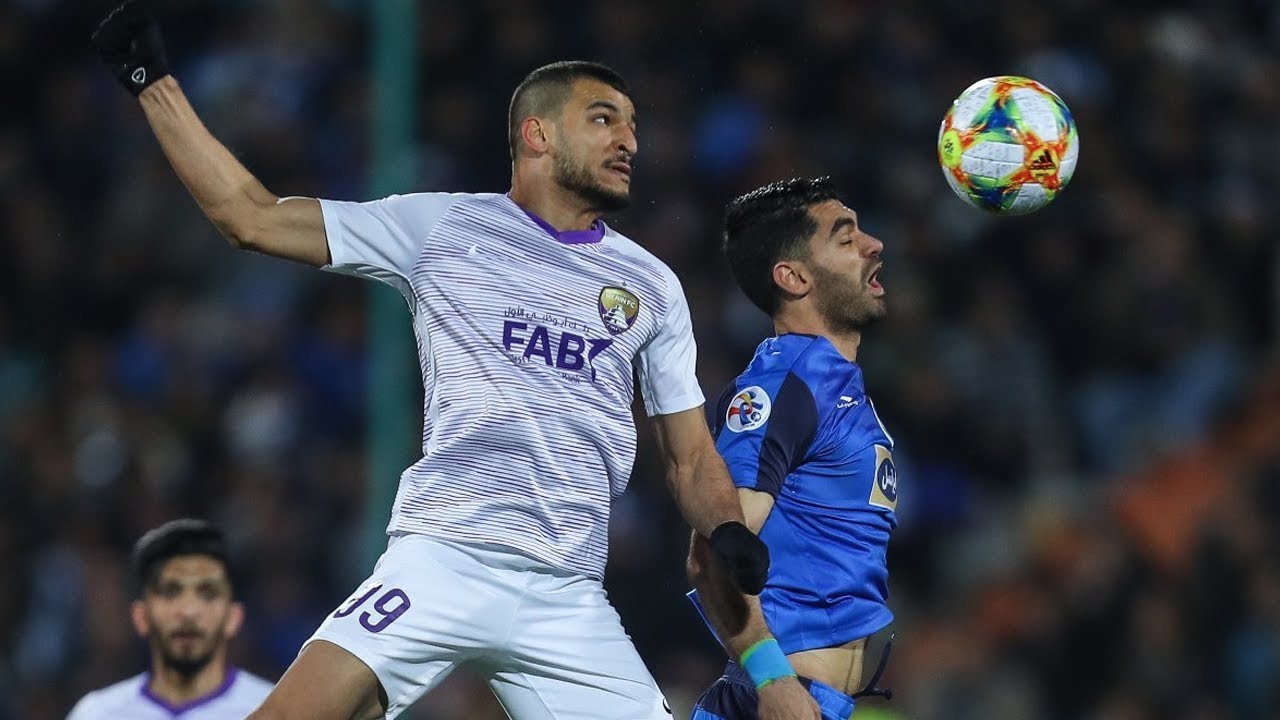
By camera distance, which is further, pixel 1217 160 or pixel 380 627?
pixel 1217 160

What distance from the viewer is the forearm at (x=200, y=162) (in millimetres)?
4633

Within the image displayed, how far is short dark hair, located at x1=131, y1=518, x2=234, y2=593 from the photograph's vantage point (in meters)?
6.50

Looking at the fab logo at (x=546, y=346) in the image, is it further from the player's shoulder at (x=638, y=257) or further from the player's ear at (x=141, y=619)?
the player's ear at (x=141, y=619)

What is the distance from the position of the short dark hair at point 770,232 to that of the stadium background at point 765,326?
4.04 m

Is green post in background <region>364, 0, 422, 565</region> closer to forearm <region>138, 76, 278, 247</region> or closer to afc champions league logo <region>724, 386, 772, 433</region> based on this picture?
afc champions league logo <region>724, 386, 772, 433</region>

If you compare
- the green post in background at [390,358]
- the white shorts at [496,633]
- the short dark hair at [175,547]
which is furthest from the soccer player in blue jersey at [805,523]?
the green post in background at [390,358]

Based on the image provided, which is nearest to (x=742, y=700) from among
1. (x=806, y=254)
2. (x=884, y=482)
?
(x=884, y=482)

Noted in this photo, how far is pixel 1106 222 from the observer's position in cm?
1098

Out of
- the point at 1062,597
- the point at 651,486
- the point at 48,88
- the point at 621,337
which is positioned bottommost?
the point at 1062,597

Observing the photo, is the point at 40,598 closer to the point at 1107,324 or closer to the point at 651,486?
the point at 651,486

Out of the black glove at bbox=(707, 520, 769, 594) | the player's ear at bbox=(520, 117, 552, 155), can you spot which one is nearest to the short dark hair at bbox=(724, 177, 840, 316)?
the player's ear at bbox=(520, 117, 552, 155)

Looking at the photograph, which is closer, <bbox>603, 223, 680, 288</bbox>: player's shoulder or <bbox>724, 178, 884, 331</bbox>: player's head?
<bbox>603, 223, 680, 288</bbox>: player's shoulder

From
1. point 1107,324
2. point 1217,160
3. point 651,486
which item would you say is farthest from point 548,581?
point 1217,160

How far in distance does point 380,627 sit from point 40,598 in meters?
6.01
